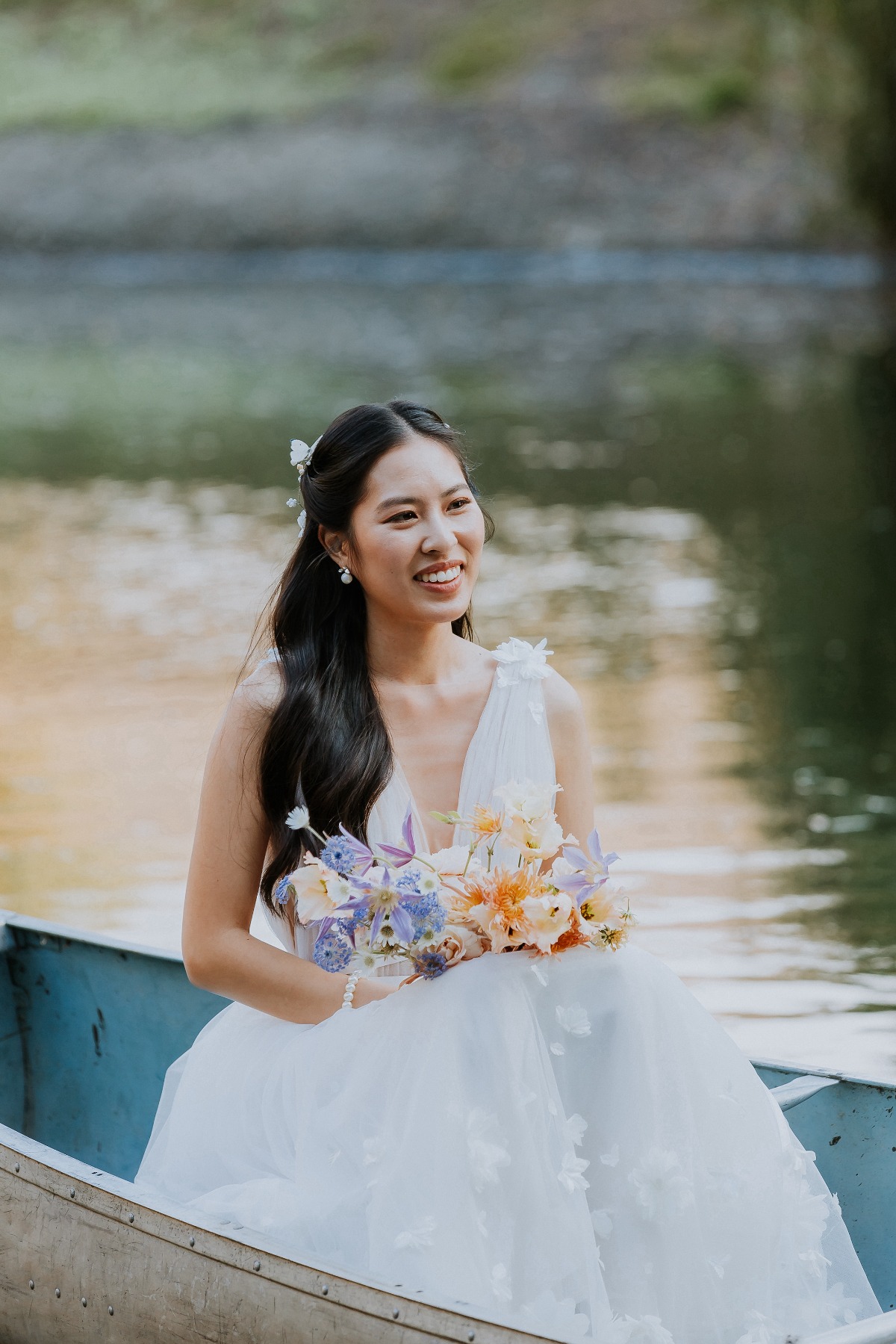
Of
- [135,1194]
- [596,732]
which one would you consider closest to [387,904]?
[135,1194]

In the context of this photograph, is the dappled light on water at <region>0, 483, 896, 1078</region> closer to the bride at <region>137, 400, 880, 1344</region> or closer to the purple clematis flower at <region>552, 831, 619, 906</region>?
the bride at <region>137, 400, 880, 1344</region>

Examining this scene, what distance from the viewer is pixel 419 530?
3.11m

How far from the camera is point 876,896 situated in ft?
19.0

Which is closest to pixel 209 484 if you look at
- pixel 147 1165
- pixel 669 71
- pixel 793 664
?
pixel 793 664

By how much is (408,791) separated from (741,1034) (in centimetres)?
196

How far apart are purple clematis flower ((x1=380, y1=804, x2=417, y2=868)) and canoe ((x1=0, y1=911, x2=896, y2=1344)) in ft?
1.83

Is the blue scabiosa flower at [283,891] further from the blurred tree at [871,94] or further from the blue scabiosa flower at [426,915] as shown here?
the blurred tree at [871,94]

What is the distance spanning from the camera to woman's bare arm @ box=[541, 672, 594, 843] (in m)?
3.28

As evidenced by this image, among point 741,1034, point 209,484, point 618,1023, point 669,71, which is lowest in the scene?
point 741,1034

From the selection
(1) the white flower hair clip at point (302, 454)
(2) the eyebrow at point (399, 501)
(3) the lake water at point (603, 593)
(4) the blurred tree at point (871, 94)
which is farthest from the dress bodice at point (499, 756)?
(4) the blurred tree at point (871, 94)

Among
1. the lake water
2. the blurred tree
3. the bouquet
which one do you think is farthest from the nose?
the blurred tree

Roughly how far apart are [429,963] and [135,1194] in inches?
23.3

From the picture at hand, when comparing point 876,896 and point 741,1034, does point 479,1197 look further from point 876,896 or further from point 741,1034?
point 876,896

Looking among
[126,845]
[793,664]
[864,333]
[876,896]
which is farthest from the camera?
[864,333]
